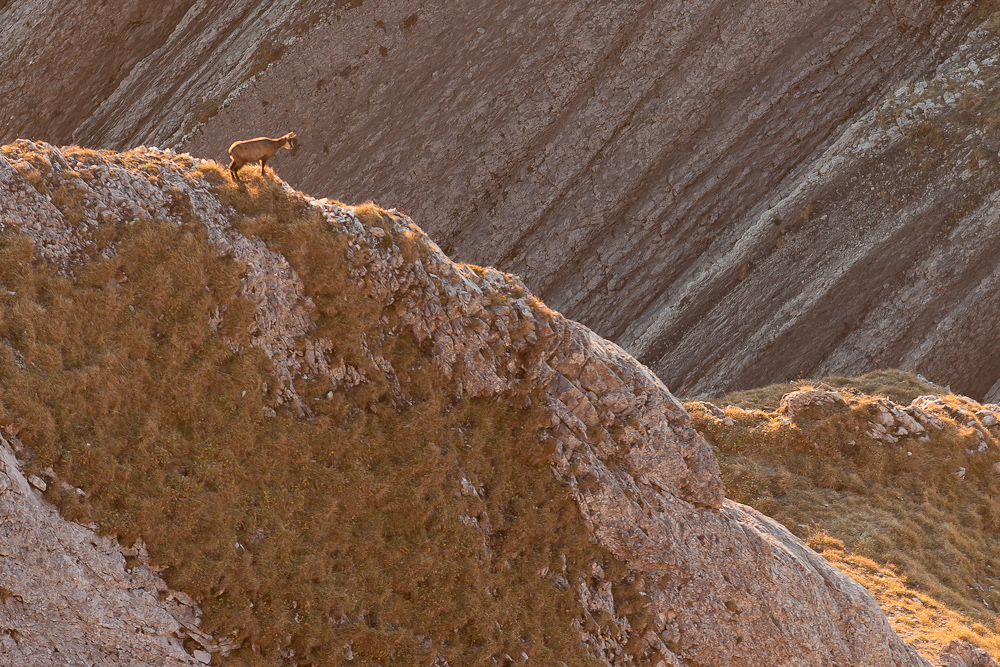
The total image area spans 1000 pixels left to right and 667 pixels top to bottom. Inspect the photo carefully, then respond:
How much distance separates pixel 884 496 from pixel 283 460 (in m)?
16.5

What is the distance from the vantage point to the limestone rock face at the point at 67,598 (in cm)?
804

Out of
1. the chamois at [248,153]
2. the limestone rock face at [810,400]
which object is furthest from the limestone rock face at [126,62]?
the limestone rock face at [810,400]

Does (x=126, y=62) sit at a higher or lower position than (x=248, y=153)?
higher

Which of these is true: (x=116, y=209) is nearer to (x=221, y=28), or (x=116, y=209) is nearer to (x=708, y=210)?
(x=221, y=28)

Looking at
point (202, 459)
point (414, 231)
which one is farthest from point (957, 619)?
point (202, 459)

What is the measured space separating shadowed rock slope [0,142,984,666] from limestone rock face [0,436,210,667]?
21cm

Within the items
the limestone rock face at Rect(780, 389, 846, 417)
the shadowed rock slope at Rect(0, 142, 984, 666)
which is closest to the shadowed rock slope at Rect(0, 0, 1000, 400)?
the limestone rock face at Rect(780, 389, 846, 417)

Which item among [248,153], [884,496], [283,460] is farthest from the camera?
[884,496]

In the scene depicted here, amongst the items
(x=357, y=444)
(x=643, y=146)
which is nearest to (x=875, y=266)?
(x=643, y=146)

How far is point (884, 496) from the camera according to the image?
67.2ft

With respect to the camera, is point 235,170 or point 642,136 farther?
point 642,136

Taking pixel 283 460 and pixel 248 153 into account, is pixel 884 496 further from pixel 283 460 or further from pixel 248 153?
pixel 248 153

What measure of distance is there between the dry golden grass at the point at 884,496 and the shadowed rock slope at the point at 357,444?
3.86 metres

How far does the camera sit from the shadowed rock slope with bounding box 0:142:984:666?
Result: 9.55m
